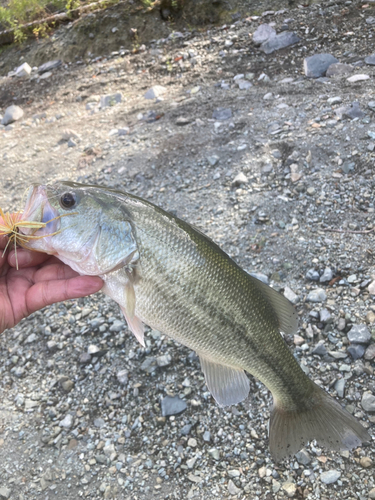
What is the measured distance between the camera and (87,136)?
7.02m

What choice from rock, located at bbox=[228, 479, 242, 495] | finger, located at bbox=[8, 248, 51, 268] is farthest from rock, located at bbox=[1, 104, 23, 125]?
rock, located at bbox=[228, 479, 242, 495]

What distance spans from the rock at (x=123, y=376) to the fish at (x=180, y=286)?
118 centimetres

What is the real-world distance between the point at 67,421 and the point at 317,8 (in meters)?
8.27

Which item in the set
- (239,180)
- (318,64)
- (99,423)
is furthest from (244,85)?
(99,423)

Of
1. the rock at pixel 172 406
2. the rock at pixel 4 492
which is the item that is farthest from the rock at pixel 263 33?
the rock at pixel 4 492

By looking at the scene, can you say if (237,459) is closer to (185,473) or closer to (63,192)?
(185,473)

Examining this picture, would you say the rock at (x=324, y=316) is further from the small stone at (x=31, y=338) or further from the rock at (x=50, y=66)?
the rock at (x=50, y=66)

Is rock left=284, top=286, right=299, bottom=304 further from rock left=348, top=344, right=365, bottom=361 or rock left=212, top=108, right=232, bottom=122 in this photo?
rock left=212, top=108, right=232, bottom=122

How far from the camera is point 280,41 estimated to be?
720 centimetres

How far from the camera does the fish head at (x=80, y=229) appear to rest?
2.31m

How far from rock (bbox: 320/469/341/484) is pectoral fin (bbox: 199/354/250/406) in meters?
0.82

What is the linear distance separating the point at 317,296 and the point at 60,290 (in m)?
2.21

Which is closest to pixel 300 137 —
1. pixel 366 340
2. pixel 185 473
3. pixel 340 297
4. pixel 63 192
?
pixel 340 297

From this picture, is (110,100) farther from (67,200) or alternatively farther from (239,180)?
(67,200)
